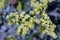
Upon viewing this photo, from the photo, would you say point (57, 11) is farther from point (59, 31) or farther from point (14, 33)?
point (14, 33)

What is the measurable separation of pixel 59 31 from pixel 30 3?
0.44 m

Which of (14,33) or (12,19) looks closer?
(12,19)

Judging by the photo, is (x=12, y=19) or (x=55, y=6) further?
(x=55, y=6)

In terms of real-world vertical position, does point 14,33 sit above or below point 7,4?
below

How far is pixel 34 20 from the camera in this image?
2.00 m

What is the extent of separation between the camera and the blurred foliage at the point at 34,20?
6.43ft

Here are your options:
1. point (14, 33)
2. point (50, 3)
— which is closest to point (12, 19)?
point (14, 33)

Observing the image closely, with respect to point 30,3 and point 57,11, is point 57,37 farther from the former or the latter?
point 30,3

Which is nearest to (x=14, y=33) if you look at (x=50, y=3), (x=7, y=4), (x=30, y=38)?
(x=30, y=38)

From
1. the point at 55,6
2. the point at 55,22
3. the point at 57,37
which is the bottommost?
the point at 57,37

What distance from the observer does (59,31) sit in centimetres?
218

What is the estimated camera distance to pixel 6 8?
229 cm

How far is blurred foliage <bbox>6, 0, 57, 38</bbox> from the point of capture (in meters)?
1.96

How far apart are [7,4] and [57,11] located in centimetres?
58
